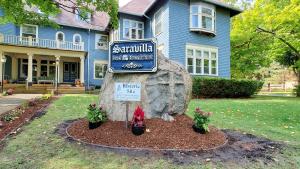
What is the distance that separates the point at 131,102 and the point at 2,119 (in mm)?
4158

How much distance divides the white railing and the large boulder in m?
18.0

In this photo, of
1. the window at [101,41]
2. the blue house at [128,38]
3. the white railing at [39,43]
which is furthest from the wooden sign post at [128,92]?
the window at [101,41]

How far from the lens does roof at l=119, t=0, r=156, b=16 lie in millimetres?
20797

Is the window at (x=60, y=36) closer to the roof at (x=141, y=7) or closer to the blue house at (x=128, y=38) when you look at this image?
the blue house at (x=128, y=38)

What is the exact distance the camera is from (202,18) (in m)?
18.7

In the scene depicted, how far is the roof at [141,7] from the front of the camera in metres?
19.2

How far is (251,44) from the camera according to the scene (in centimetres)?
2378

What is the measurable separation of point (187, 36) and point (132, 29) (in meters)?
5.27

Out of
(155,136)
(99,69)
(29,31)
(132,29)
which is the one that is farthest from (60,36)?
(155,136)

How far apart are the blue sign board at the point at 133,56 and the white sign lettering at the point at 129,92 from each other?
1.77ft

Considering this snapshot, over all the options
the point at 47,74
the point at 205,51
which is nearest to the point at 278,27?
the point at 205,51

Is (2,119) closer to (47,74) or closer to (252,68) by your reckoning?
(47,74)

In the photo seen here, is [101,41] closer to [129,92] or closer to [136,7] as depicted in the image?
[136,7]

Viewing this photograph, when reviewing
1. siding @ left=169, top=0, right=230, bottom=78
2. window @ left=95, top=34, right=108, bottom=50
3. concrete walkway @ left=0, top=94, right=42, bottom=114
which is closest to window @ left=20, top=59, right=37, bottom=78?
window @ left=95, top=34, right=108, bottom=50
